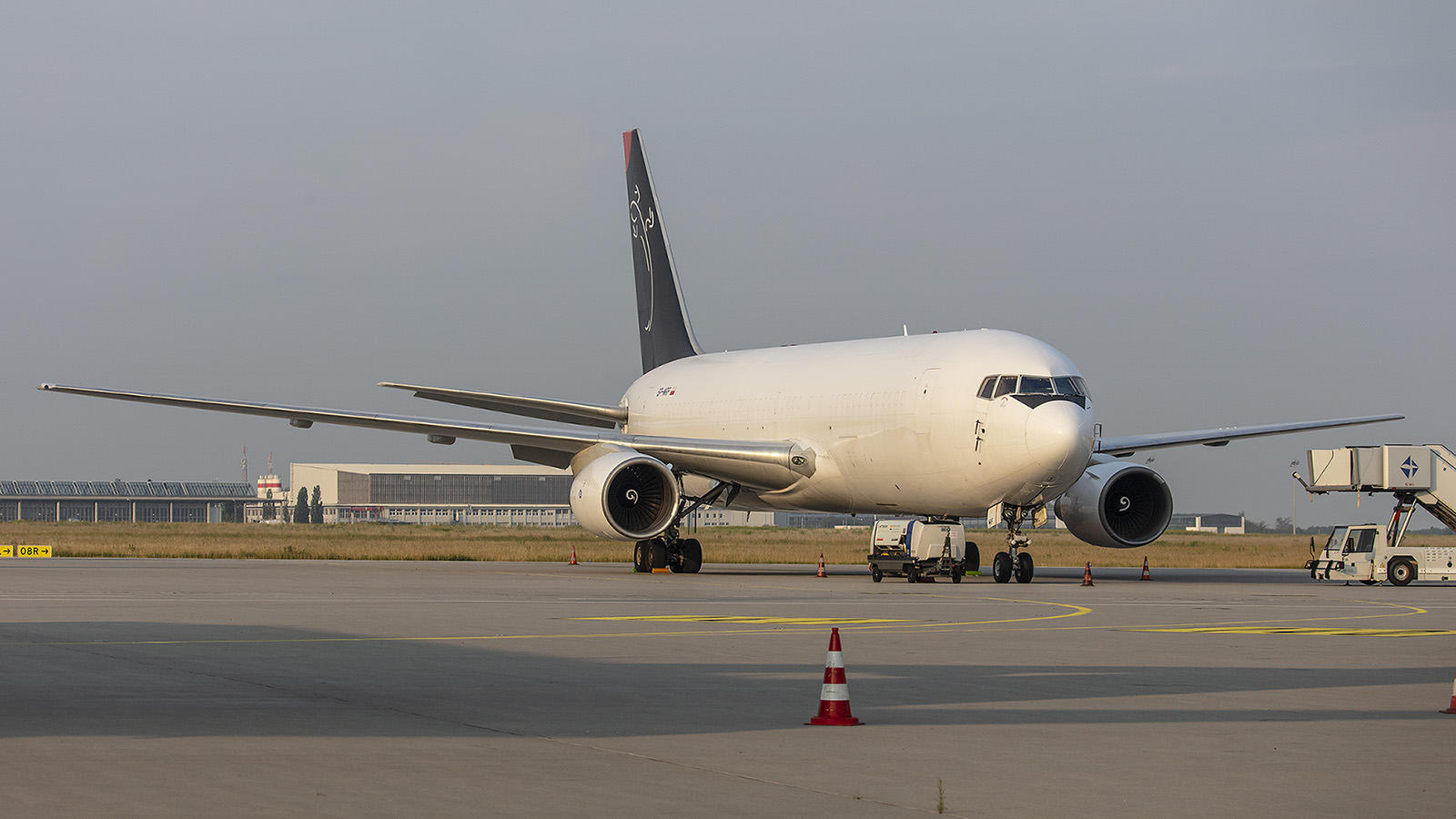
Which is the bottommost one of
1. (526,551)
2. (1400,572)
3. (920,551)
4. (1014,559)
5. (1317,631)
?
(1317,631)

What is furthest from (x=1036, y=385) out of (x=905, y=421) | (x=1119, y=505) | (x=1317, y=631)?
(x=1317, y=631)

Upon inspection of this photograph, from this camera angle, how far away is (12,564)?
3519 centimetres

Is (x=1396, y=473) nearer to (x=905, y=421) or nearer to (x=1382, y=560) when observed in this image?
(x=1382, y=560)

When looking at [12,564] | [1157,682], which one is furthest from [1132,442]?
[12,564]

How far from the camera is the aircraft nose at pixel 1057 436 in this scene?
2642 centimetres

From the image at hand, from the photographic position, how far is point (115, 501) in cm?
16038

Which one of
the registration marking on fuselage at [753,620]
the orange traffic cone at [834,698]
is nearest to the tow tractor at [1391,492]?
the registration marking on fuselage at [753,620]

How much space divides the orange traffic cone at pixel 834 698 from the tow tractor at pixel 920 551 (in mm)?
18446

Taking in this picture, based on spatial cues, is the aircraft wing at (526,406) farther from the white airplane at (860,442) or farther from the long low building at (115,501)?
the long low building at (115,501)

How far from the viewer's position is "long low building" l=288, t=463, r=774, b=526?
158m

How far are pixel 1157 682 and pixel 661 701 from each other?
384 cm

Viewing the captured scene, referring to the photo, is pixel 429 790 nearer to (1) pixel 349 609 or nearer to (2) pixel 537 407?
(1) pixel 349 609

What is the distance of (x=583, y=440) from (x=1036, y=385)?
9.43 m

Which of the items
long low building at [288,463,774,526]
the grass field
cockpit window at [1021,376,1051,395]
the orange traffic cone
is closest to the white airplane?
cockpit window at [1021,376,1051,395]
